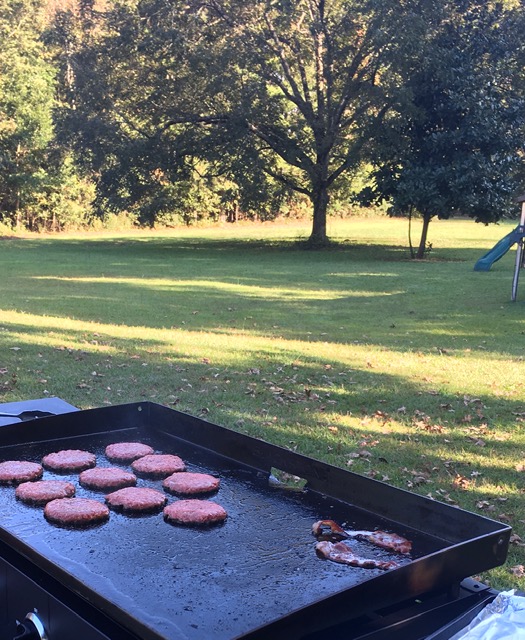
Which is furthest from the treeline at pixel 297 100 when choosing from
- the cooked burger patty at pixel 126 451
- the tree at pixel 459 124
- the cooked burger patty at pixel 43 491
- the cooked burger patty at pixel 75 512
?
the cooked burger patty at pixel 75 512

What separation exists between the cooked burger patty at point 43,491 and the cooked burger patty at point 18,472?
0.07m

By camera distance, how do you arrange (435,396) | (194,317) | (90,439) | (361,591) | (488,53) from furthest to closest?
(488,53)
(194,317)
(435,396)
(90,439)
(361,591)

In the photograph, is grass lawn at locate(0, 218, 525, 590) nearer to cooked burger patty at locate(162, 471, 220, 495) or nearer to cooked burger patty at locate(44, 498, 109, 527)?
cooked burger patty at locate(162, 471, 220, 495)

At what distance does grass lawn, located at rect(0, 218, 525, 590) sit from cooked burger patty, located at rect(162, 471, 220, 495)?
150 centimetres

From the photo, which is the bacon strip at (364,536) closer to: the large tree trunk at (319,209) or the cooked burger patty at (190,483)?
the cooked burger patty at (190,483)

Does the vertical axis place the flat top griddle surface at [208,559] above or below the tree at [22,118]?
below

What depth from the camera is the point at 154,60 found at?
2367cm

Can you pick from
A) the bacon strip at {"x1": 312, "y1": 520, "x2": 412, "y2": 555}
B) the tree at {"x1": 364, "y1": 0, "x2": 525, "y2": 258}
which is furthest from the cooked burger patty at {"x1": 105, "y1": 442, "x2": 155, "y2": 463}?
the tree at {"x1": 364, "y1": 0, "x2": 525, "y2": 258}

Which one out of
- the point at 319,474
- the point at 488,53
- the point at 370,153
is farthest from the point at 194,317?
the point at 488,53

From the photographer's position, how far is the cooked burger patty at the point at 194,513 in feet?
8.07

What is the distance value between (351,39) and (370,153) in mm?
3865

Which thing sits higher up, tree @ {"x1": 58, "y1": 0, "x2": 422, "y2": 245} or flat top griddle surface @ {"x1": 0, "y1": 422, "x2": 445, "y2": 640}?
tree @ {"x1": 58, "y1": 0, "x2": 422, "y2": 245}

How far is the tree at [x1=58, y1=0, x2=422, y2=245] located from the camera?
22.5 metres

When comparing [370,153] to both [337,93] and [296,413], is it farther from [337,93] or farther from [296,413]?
[296,413]
